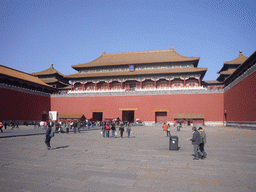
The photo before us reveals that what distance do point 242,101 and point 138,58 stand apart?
22.3 m

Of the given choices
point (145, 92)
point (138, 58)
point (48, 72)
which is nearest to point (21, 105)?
point (48, 72)

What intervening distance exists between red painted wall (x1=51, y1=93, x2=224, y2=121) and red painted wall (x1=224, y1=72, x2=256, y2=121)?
2.89 m

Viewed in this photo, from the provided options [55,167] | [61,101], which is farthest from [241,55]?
[55,167]

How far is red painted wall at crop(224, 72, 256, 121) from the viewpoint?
69.9 feet

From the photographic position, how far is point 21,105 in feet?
109

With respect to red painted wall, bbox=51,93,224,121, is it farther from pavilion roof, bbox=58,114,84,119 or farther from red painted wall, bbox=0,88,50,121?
red painted wall, bbox=0,88,50,121

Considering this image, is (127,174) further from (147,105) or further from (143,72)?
(143,72)

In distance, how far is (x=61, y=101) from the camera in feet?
128

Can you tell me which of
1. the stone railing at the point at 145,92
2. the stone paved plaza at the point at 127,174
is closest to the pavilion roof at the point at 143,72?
the stone railing at the point at 145,92

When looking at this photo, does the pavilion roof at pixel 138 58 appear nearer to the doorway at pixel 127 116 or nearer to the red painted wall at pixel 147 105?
the red painted wall at pixel 147 105

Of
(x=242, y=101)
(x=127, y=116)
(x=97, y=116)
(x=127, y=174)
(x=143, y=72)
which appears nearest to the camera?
(x=127, y=174)

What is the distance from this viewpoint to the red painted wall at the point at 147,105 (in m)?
33.6

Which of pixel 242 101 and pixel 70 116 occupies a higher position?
→ pixel 242 101

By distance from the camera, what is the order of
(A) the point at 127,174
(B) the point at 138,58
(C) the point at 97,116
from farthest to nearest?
(B) the point at 138,58, (C) the point at 97,116, (A) the point at 127,174
